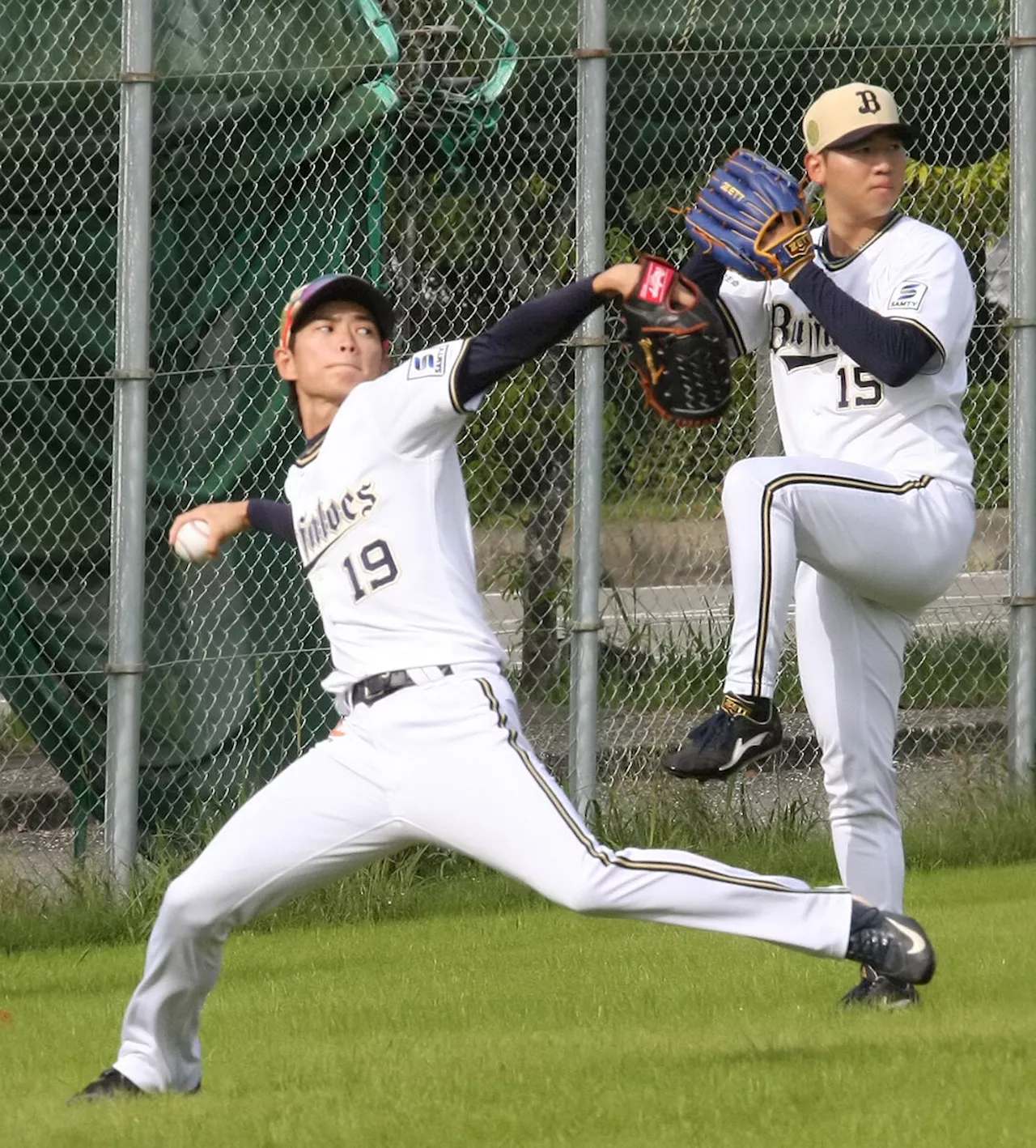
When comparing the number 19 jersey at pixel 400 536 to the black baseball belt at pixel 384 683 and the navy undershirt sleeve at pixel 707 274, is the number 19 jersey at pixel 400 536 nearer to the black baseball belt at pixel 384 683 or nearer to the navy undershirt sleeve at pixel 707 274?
the black baseball belt at pixel 384 683

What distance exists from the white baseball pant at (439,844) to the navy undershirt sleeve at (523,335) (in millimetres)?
687

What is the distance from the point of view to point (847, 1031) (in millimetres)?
5473

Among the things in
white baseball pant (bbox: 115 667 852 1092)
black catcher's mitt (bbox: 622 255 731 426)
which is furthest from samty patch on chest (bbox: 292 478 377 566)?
black catcher's mitt (bbox: 622 255 731 426)

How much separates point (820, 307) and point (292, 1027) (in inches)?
102

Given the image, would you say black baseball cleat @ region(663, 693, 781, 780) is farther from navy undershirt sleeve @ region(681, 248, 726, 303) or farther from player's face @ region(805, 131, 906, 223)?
player's face @ region(805, 131, 906, 223)

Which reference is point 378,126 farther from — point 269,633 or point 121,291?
point 269,633

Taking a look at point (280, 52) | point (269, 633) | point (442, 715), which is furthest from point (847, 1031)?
point (280, 52)

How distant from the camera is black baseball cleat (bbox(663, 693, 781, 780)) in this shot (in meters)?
4.96

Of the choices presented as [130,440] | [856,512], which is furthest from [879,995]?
[130,440]

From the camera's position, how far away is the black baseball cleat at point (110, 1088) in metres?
4.87

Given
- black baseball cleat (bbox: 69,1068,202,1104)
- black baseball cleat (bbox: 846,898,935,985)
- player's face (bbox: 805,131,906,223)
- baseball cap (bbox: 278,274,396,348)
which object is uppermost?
player's face (bbox: 805,131,906,223)

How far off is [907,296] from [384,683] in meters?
1.94

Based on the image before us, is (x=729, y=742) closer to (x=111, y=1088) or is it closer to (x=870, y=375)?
(x=870, y=375)

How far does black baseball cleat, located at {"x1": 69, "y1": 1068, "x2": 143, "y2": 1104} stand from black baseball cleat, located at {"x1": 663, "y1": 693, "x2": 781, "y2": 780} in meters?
1.49
